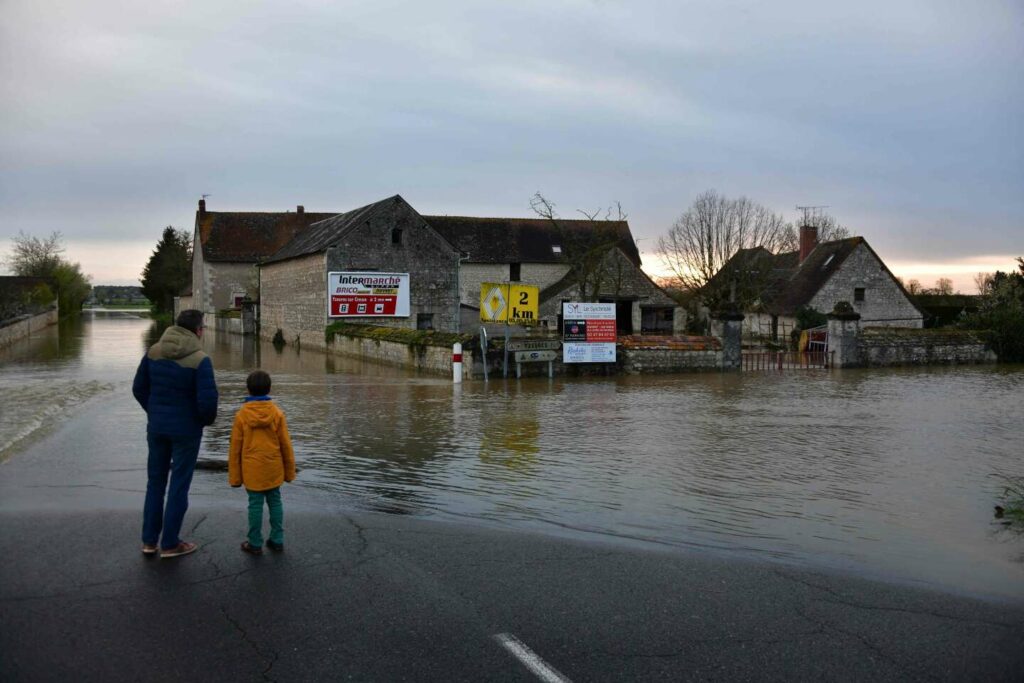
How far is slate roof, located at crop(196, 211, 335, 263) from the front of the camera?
57844mm

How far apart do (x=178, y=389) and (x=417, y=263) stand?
3008cm

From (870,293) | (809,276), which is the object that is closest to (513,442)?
(809,276)

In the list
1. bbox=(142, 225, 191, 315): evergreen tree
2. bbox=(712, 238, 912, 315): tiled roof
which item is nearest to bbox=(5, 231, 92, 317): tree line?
bbox=(142, 225, 191, 315): evergreen tree

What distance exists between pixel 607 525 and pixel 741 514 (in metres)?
1.42

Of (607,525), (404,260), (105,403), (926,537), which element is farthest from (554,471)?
(404,260)

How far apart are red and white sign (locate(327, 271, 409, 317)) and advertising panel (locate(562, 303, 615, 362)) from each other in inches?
556

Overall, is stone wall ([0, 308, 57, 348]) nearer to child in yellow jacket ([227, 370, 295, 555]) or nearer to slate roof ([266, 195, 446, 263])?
slate roof ([266, 195, 446, 263])

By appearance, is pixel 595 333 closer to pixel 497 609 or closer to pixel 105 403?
pixel 105 403

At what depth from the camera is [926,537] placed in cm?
733

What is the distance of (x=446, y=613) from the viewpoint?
16.8 ft

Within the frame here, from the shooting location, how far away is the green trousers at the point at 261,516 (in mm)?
6184

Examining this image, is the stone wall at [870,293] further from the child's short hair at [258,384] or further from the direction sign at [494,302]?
the child's short hair at [258,384]

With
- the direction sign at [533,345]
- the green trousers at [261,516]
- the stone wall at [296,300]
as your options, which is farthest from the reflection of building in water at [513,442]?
the stone wall at [296,300]

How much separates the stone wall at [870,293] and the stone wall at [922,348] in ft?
45.6
